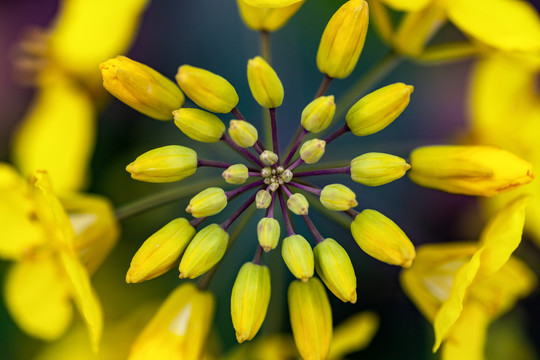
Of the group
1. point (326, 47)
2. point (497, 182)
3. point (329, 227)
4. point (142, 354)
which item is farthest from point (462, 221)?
point (142, 354)

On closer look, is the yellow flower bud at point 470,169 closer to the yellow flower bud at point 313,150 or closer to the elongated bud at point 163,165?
the yellow flower bud at point 313,150

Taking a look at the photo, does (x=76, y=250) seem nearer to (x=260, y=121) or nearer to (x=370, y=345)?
(x=260, y=121)

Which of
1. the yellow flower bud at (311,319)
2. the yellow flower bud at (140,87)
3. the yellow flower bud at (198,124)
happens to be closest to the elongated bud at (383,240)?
the yellow flower bud at (311,319)

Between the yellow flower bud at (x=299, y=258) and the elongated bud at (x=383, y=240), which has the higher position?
the elongated bud at (x=383, y=240)

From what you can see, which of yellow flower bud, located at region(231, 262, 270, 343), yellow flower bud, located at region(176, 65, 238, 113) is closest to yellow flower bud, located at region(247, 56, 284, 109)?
yellow flower bud, located at region(176, 65, 238, 113)

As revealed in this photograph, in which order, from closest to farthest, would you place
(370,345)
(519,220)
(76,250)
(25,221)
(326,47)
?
(519,220), (326,47), (76,250), (25,221), (370,345)

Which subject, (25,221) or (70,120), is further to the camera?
(70,120)
